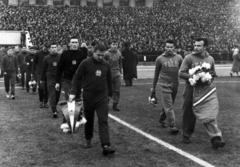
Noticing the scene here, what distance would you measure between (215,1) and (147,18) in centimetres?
1206

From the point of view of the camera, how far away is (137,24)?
40750mm

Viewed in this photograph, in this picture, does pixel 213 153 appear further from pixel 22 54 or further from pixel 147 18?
pixel 147 18

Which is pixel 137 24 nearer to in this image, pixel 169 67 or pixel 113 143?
pixel 169 67

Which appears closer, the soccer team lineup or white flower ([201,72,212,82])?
the soccer team lineup

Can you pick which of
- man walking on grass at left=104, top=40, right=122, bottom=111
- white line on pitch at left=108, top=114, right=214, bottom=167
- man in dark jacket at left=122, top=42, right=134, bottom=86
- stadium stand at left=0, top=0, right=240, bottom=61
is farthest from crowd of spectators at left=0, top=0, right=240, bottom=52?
white line on pitch at left=108, top=114, right=214, bottom=167

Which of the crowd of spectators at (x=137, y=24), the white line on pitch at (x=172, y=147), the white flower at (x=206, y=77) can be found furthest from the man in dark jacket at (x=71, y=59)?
the crowd of spectators at (x=137, y=24)

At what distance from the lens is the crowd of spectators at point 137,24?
119 feet

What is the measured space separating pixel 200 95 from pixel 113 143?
1839 millimetres

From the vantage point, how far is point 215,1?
4978 cm

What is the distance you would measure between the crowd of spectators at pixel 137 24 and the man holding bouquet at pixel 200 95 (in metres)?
27.1

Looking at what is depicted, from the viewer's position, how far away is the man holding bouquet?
6.66 metres

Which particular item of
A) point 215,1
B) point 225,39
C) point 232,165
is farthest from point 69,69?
point 215,1

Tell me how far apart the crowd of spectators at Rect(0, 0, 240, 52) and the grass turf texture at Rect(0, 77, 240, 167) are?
24.0m

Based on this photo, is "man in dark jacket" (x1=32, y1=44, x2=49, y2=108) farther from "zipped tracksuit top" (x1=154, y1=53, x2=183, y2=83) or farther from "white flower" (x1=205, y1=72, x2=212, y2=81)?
"white flower" (x1=205, y1=72, x2=212, y2=81)
